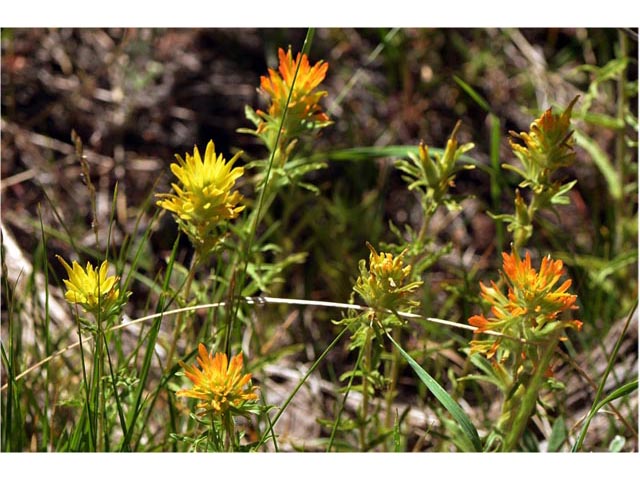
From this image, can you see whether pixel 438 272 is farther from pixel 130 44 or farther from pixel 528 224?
pixel 130 44

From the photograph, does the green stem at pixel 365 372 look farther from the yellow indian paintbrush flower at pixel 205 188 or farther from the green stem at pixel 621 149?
the green stem at pixel 621 149

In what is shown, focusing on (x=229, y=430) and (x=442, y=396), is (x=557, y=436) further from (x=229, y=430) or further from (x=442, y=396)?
(x=229, y=430)

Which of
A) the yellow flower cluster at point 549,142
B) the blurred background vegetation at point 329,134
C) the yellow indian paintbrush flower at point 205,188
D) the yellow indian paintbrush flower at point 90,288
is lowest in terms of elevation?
the yellow indian paintbrush flower at point 90,288

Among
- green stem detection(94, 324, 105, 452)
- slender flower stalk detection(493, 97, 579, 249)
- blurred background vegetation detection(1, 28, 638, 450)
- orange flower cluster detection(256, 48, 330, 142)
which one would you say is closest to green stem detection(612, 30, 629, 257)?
blurred background vegetation detection(1, 28, 638, 450)

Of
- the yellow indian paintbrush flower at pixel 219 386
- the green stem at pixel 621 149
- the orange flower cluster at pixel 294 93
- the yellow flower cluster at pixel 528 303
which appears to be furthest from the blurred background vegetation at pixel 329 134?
the yellow indian paintbrush flower at pixel 219 386

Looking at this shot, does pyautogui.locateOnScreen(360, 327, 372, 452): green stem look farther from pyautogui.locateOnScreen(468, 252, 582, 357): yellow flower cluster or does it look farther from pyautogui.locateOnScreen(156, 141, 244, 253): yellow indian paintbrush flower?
pyautogui.locateOnScreen(156, 141, 244, 253): yellow indian paintbrush flower
